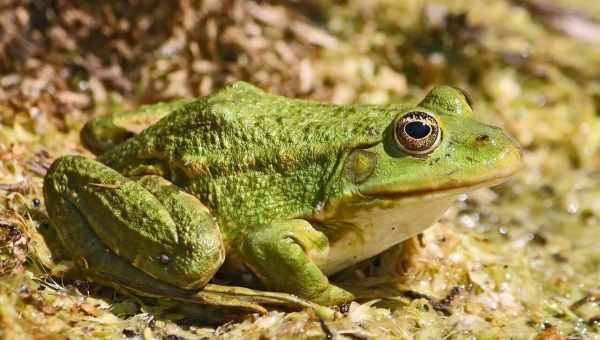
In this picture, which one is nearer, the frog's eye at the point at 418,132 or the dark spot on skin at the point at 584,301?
the frog's eye at the point at 418,132

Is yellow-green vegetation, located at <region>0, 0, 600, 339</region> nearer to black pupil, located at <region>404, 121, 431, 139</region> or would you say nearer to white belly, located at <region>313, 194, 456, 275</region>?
white belly, located at <region>313, 194, 456, 275</region>

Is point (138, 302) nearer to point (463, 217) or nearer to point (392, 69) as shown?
point (463, 217)

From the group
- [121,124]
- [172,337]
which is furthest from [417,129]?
[121,124]

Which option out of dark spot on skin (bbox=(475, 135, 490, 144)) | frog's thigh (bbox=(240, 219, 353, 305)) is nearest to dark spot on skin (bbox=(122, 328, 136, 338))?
frog's thigh (bbox=(240, 219, 353, 305))

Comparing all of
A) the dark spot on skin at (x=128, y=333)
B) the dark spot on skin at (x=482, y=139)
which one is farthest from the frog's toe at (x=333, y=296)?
the dark spot on skin at (x=482, y=139)

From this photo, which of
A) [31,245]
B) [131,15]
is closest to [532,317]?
[31,245]

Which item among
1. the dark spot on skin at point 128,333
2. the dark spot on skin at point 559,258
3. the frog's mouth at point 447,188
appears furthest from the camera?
the dark spot on skin at point 559,258

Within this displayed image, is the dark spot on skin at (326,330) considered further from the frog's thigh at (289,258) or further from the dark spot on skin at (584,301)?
the dark spot on skin at (584,301)

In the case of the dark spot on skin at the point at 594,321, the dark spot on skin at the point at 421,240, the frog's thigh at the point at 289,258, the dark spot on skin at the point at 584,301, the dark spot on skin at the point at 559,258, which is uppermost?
the dark spot on skin at the point at 559,258

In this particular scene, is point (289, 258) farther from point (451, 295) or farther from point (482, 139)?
point (451, 295)
